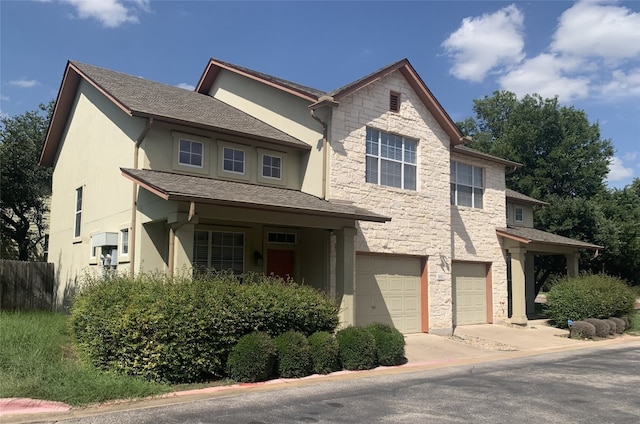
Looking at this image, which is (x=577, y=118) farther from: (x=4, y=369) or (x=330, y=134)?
(x=4, y=369)

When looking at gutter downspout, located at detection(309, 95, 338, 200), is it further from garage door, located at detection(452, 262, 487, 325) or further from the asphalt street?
garage door, located at detection(452, 262, 487, 325)

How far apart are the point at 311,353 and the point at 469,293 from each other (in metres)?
10.8

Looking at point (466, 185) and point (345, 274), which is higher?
point (466, 185)

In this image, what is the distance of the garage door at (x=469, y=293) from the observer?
63.6 feet

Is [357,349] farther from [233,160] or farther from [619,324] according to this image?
[619,324]

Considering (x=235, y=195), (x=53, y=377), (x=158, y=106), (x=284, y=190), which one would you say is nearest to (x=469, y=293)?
(x=284, y=190)

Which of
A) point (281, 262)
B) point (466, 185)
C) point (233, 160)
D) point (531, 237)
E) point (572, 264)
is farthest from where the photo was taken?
point (572, 264)

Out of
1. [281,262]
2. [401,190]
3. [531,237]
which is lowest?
[281,262]

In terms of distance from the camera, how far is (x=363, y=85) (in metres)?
15.9

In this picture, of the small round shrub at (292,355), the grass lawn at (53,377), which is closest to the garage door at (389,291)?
the small round shrub at (292,355)

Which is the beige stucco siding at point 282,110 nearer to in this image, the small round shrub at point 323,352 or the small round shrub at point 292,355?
the small round shrub at point 323,352

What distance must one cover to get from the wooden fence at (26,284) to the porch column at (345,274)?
12285 millimetres

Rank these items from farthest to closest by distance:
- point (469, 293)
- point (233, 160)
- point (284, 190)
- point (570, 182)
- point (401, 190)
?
point (570, 182) < point (469, 293) < point (401, 190) < point (284, 190) < point (233, 160)

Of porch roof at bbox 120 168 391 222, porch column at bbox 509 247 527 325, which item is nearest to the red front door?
porch roof at bbox 120 168 391 222
